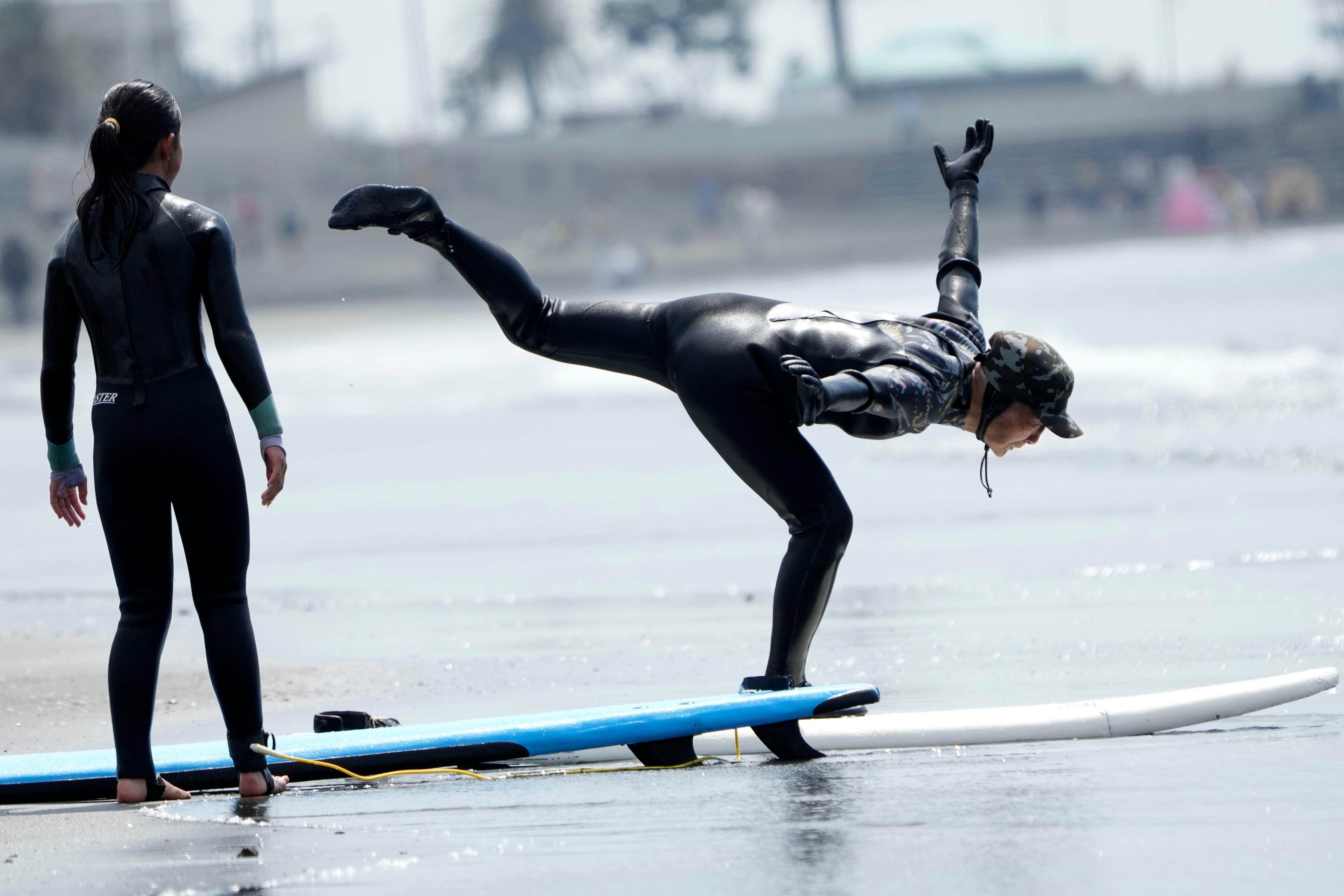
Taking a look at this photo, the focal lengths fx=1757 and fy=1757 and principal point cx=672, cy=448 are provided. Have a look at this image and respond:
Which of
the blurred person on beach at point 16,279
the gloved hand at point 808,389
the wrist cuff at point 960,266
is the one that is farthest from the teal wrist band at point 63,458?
the blurred person on beach at point 16,279

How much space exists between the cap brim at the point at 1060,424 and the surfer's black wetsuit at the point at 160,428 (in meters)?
1.99

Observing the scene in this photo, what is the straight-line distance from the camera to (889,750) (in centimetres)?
439

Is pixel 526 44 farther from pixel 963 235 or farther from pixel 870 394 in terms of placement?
pixel 870 394

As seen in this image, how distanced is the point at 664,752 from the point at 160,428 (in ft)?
4.76

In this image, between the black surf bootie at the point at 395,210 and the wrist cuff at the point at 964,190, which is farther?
the wrist cuff at the point at 964,190

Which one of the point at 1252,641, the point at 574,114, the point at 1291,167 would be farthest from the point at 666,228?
the point at 1252,641

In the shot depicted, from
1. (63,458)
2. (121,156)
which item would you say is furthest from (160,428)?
(121,156)

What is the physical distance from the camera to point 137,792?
404 cm

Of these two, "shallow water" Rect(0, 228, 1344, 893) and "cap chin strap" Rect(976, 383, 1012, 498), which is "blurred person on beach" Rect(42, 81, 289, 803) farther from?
"cap chin strap" Rect(976, 383, 1012, 498)

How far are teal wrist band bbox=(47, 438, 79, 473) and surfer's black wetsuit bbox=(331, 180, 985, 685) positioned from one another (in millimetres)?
932

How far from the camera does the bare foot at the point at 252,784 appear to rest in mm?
4082

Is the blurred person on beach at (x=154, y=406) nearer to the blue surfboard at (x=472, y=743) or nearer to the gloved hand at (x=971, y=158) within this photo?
the blue surfboard at (x=472, y=743)

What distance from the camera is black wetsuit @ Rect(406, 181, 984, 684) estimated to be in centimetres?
454

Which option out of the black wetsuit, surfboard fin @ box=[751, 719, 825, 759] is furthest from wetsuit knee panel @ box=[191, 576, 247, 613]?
surfboard fin @ box=[751, 719, 825, 759]
